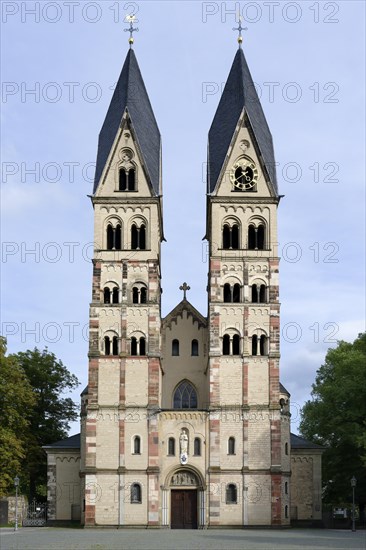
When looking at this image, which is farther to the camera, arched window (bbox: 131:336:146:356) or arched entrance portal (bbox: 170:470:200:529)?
arched window (bbox: 131:336:146:356)

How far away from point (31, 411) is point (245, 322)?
18587 millimetres

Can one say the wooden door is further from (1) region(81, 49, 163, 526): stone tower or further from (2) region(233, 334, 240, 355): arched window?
(2) region(233, 334, 240, 355): arched window

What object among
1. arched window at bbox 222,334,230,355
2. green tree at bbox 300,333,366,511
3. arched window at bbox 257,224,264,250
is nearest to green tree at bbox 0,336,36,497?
arched window at bbox 222,334,230,355

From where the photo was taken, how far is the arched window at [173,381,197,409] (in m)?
68.1

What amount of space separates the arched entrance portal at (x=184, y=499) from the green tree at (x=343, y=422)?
35.2 ft

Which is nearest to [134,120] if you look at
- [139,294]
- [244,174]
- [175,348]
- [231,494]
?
[244,174]

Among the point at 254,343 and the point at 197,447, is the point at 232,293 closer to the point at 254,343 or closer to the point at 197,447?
the point at 254,343

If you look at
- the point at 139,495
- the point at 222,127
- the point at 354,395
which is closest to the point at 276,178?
the point at 222,127

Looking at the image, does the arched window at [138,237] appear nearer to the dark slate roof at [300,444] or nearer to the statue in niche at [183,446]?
the statue in niche at [183,446]

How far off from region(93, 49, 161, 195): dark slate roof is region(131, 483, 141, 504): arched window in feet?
61.4

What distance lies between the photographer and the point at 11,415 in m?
69.6

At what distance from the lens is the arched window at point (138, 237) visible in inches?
2611

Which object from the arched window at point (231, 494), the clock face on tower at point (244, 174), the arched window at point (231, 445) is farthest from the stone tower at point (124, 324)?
the clock face on tower at point (244, 174)

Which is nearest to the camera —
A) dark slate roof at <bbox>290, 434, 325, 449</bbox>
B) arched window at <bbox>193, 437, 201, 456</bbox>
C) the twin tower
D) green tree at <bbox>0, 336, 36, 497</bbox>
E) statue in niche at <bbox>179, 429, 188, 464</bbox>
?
the twin tower
